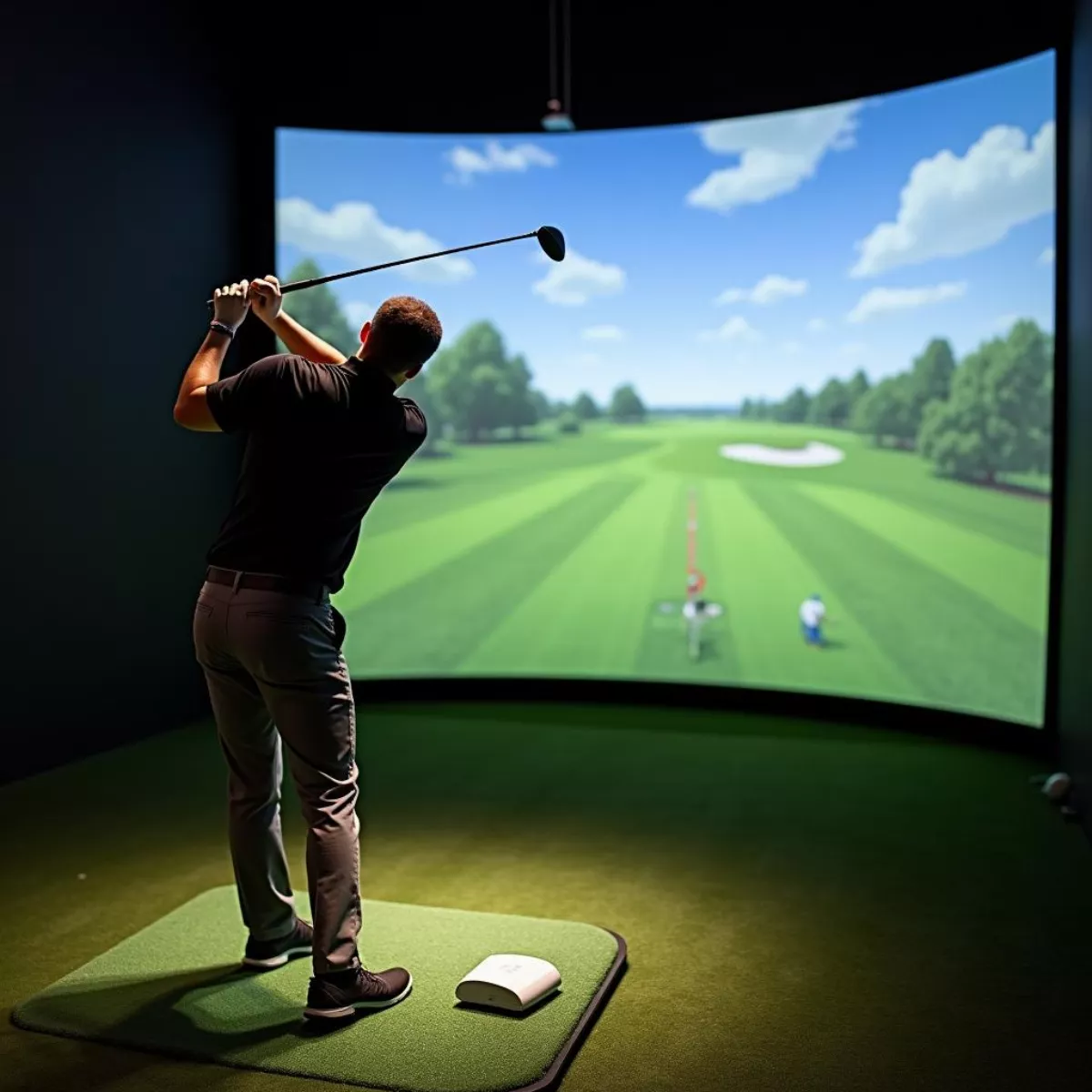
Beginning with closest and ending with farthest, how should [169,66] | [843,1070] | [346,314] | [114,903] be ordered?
[843,1070]
[114,903]
[169,66]
[346,314]

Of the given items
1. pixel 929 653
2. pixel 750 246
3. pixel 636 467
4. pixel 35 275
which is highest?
pixel 750 246

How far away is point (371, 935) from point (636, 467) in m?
3.53

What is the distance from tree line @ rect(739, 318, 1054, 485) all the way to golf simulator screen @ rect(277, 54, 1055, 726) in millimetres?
16

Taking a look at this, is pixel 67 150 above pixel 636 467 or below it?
above

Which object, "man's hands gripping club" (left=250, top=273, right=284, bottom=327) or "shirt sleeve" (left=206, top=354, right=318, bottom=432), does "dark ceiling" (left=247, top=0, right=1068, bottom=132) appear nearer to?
"man's hands gripping club" (left=250, top=273, right=284, bottom=327)

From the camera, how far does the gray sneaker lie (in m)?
2.36

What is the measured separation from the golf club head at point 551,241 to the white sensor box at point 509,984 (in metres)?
1.50

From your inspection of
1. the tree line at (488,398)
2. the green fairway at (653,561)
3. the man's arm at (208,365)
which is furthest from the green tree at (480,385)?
the man's arm at (208,365)

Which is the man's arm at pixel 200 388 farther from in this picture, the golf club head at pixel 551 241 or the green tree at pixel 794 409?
the green tree at pixel 794 409

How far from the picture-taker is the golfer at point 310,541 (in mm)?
2291

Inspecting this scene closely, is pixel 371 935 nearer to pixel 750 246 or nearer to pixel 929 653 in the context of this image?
pixel 929 653

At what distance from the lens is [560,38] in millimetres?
5422

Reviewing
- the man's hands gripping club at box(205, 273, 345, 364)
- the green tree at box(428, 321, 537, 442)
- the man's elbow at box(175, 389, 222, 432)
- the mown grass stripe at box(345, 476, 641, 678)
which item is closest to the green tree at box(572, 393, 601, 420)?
the green tree at box(428, 321, 537, 442)

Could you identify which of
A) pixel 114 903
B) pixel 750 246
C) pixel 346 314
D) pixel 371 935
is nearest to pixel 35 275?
pixel 346 314
